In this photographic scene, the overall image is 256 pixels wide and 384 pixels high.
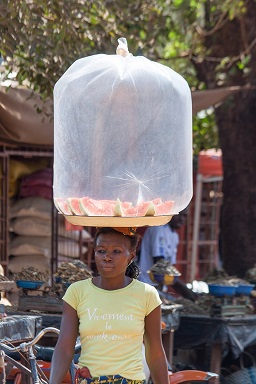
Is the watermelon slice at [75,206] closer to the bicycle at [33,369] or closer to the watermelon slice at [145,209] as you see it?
the watermelon slice at [145,209]

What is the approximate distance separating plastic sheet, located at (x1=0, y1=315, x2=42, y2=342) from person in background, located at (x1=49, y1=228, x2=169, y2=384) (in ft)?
3.29

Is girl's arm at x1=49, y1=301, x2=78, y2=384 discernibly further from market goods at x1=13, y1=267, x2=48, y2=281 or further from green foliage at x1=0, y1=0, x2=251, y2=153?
green foliage at x1=0, y1=0, x2=251, y2=153

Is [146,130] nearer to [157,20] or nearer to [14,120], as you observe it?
[14,120]

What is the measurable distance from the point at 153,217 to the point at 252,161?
6.14 m

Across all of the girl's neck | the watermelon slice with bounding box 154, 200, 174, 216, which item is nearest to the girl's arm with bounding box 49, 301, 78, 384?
the girl's neck

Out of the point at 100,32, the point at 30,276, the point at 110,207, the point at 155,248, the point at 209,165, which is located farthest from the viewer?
the point at 209,165

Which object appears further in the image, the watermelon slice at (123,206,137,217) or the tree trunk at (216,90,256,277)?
the tree trunk at (216,90,256,277)

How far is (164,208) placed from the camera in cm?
430

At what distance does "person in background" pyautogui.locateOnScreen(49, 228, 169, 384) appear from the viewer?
12.3 ft

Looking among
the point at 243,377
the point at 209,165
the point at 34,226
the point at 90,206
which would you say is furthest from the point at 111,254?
the point at 209,165

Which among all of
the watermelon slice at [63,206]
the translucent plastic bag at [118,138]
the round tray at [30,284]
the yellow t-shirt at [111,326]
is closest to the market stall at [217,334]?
the round tray at [30,284]

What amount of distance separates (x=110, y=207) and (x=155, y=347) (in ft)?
2.23

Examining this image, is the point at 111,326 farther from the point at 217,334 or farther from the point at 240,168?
the point at 240,168

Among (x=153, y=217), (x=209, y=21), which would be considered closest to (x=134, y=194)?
(x=153, y=217)
